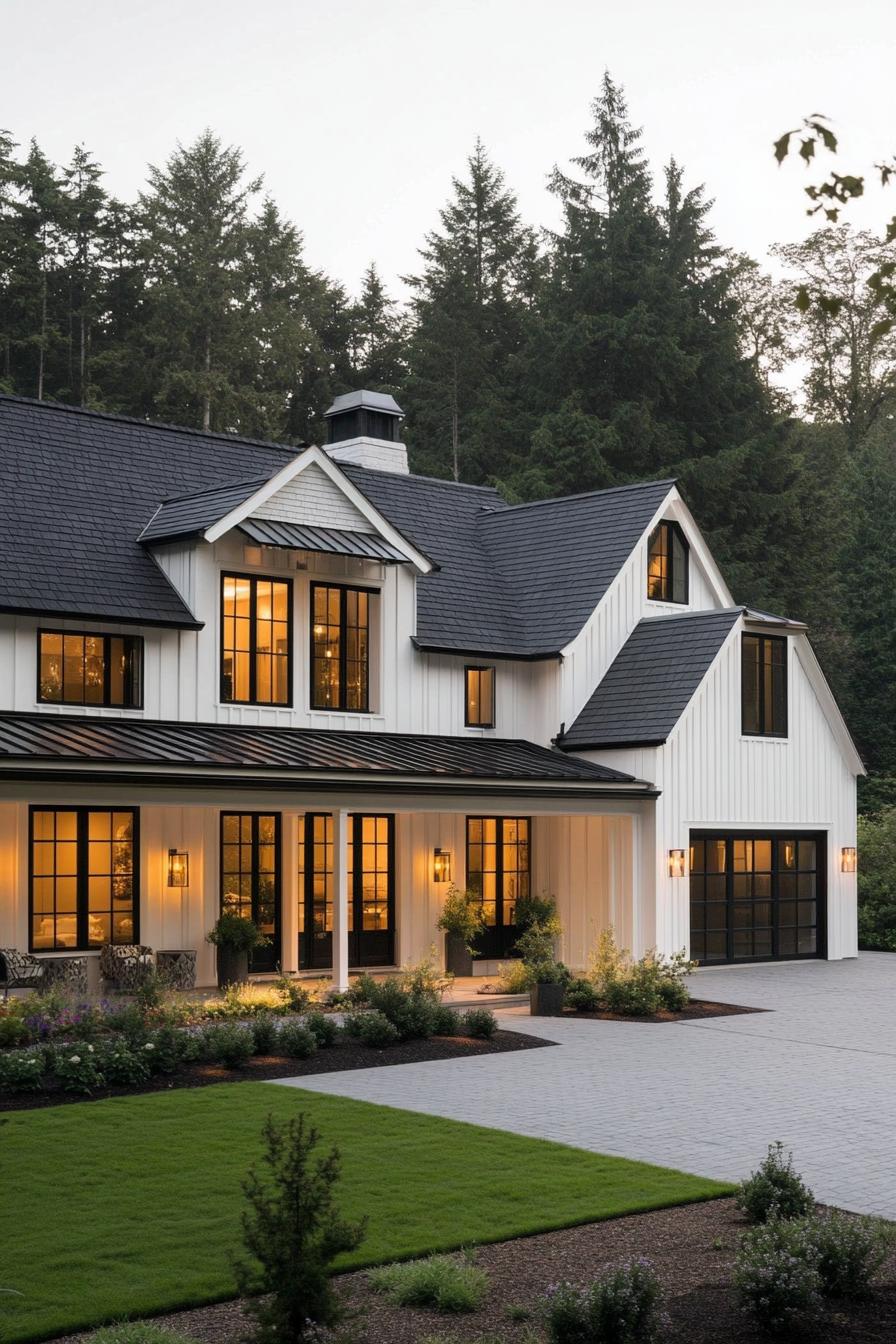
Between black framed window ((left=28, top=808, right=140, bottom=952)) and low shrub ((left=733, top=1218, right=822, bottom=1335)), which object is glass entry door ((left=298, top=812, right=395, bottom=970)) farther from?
low shrub ((left=733, top=1218, right=822, bottom=1335))

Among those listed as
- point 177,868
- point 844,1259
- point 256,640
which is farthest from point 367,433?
point 844,1259

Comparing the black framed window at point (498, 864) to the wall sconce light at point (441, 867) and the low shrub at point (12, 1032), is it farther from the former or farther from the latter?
the low shrub at point (12, 1032)

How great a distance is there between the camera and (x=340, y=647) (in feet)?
73.7

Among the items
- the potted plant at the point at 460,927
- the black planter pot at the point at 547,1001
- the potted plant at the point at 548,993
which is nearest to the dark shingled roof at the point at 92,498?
the potted plant at the point at 460,927

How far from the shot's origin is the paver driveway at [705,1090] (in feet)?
35.6

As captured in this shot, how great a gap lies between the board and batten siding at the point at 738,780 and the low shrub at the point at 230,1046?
936 cm

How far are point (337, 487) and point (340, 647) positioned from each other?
218 cm

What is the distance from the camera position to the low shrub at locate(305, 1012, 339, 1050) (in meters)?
15.3

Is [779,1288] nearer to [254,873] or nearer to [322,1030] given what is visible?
[322,1030]

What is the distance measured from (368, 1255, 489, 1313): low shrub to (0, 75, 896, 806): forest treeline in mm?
36034

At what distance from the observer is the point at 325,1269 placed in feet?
20.8

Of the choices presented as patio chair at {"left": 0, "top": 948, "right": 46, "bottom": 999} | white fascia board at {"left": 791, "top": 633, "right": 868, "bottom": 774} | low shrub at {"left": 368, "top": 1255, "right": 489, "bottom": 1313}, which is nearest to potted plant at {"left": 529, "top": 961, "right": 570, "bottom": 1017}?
patio chair at {"left": 0, "top": 948, "right": 46, "bottom": 999}

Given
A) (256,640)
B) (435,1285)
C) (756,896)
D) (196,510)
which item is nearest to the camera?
(435,1285)

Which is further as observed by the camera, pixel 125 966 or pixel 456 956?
pixel 456 956
